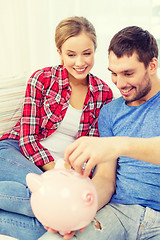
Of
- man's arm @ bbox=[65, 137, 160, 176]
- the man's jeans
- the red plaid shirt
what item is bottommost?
the man's jeans

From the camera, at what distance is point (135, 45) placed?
1221mm

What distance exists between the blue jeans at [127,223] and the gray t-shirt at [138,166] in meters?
0.04

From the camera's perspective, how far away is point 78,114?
158 cm

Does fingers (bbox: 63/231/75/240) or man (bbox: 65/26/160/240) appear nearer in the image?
fingers (bbox: 63/231/75/240)

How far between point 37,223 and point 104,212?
31cm

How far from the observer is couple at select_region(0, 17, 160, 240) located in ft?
3.03

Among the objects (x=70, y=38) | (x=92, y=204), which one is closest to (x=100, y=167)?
(x=92, y=204)

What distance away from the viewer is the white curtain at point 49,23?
7.36ft

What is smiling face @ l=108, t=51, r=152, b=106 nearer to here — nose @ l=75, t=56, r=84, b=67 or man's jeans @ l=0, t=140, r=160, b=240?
nose @ l=75, t=56, r=84, b=67

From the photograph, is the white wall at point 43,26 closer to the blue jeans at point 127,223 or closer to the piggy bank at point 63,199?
the blue jeans at point 127,223

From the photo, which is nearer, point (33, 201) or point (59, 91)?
point (33, 201)

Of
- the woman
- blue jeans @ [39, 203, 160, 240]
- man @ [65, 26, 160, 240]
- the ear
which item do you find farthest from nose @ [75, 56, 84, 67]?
blue jeans @ [39, 203, 160, 240]

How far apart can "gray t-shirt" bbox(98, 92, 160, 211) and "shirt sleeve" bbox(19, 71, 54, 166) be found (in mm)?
439

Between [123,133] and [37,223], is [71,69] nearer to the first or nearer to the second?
[123,133]
